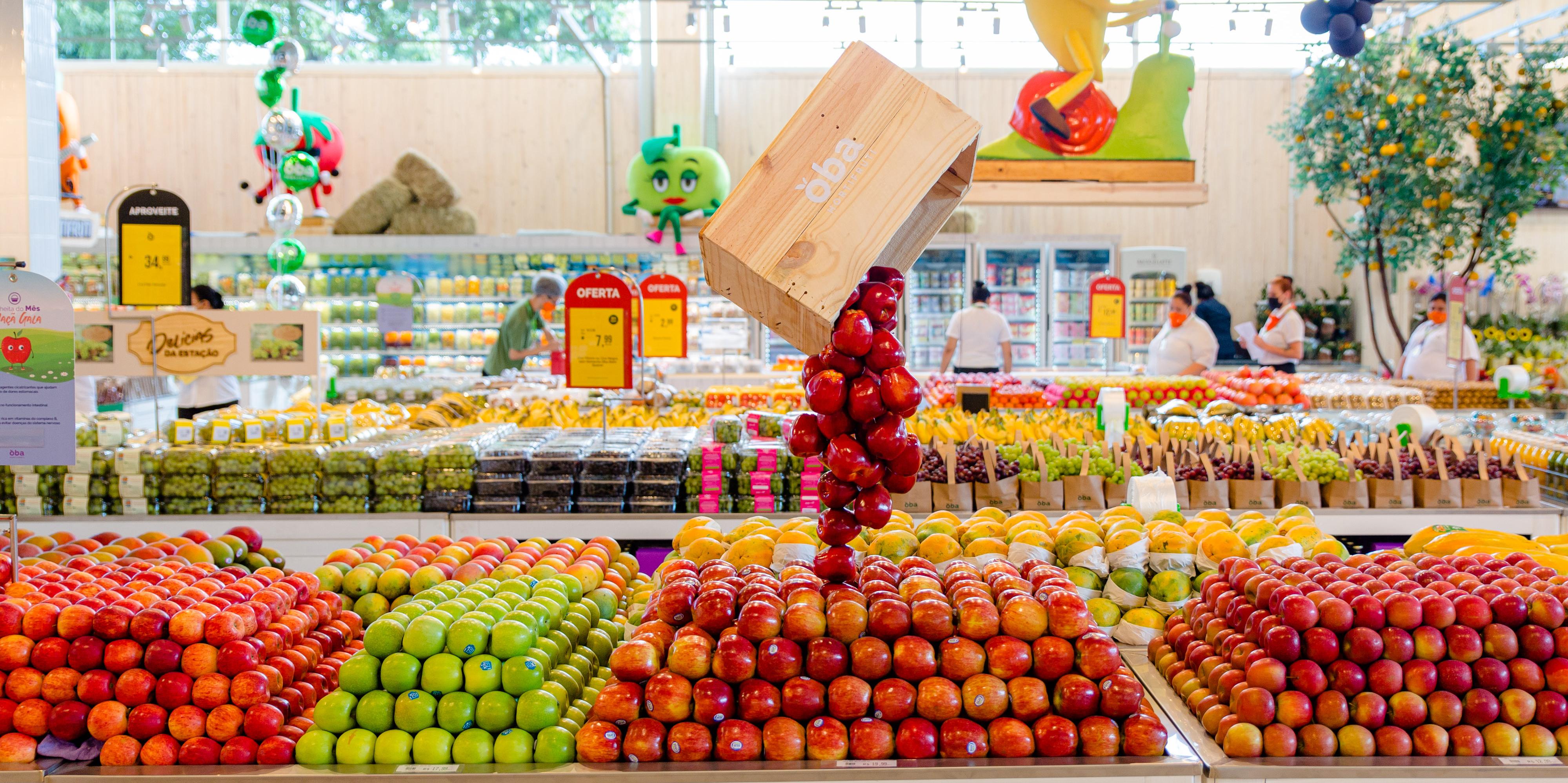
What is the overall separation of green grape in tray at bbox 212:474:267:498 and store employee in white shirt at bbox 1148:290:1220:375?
6.62 m

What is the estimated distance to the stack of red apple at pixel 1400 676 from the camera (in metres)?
1.98

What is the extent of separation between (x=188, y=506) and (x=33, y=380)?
1.80 m

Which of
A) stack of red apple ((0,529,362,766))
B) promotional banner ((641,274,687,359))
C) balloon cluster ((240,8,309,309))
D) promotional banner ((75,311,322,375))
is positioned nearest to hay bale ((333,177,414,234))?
balloon cluster ((240,8,309,309))

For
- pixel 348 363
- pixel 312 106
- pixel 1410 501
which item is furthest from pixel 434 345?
pixel 1410 501

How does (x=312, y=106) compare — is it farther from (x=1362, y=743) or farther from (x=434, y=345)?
(x=1362, y=743)

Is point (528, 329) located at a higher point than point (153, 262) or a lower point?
lower

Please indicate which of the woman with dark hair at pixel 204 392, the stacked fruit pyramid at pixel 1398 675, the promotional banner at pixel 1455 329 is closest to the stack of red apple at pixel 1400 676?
the stacked fruit pyramid at pixel 1398 675

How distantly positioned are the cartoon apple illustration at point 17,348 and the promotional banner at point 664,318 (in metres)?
3.28

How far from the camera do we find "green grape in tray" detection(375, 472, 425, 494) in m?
4.22

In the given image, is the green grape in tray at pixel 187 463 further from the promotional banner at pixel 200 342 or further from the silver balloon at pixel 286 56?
the silver balloon at pixel 286 56

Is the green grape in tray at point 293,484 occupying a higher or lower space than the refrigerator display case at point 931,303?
lower

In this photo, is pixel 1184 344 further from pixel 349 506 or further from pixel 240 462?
pixel 240 462

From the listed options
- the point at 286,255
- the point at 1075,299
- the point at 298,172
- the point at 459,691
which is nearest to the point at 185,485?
the point at 459,691

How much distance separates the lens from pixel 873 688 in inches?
78.5
